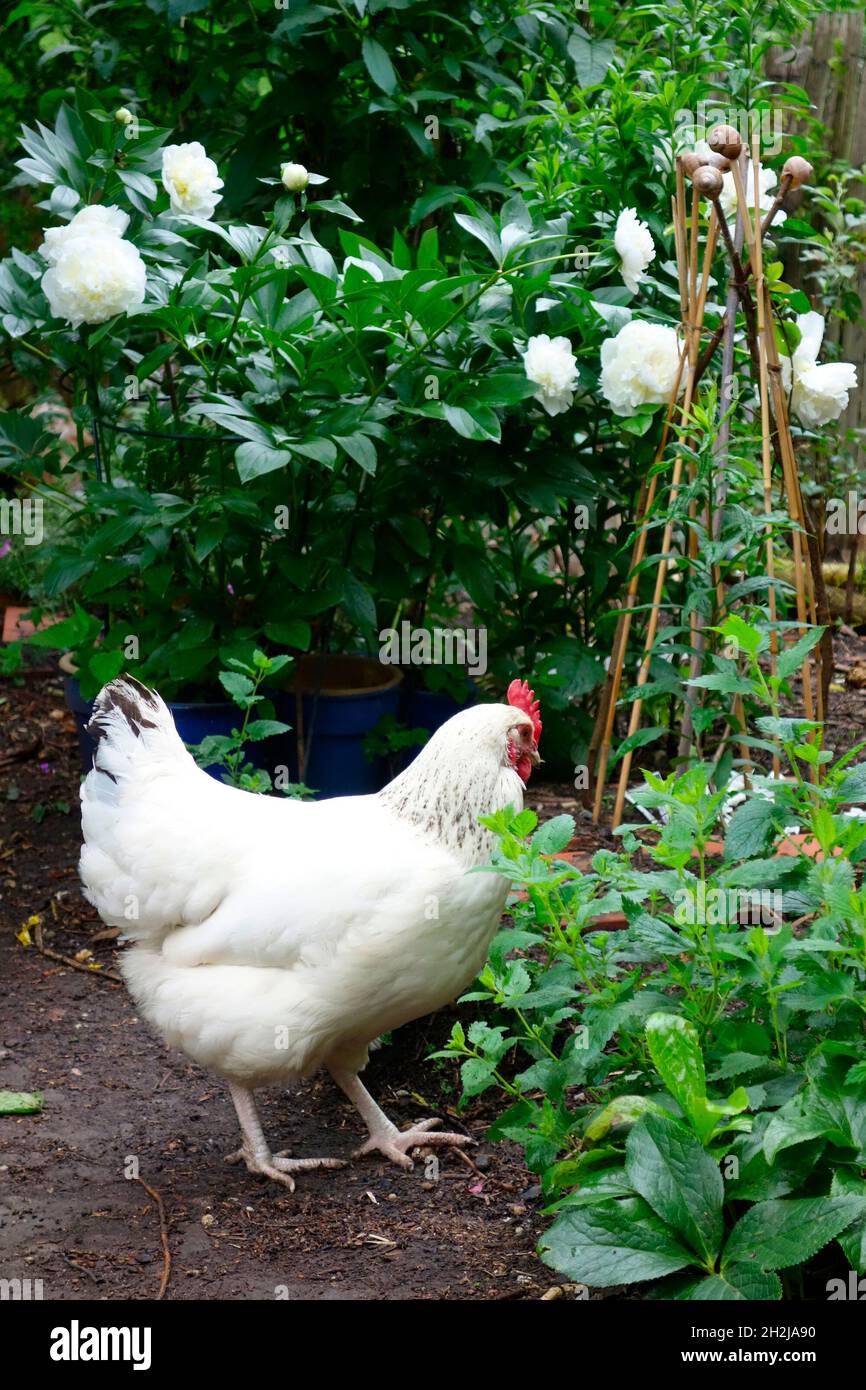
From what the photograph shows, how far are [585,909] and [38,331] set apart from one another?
2.59 m

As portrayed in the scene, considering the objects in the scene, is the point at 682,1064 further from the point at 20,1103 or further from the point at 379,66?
the point at 379,66

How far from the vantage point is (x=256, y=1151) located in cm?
312

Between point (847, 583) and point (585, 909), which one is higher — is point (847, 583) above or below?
above

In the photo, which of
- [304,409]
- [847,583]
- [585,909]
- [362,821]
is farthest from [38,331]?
[847,583]

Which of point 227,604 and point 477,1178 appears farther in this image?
point 227,604

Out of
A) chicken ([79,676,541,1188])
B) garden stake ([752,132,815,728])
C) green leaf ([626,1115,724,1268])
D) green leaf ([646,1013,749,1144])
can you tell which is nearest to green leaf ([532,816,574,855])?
chicken ([79,676,541,1188])

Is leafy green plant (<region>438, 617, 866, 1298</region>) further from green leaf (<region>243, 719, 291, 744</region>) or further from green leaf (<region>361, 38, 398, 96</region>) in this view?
green leaf (<region>361, 38, 398, 96</region>)

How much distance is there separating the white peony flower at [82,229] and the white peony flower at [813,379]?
1901mm

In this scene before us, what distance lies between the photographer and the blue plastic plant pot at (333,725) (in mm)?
4543

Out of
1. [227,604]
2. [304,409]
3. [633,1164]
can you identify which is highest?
[304,409]

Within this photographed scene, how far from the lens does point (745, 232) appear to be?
3959mm

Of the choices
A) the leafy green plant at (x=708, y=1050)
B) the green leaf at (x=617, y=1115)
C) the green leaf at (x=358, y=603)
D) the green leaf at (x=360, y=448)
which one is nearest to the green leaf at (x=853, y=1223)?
the leafy green plant at (x=708, y=1050)

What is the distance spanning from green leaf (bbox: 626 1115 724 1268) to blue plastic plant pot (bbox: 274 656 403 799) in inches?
90.5

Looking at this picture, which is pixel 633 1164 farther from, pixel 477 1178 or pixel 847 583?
pixel 847 583
